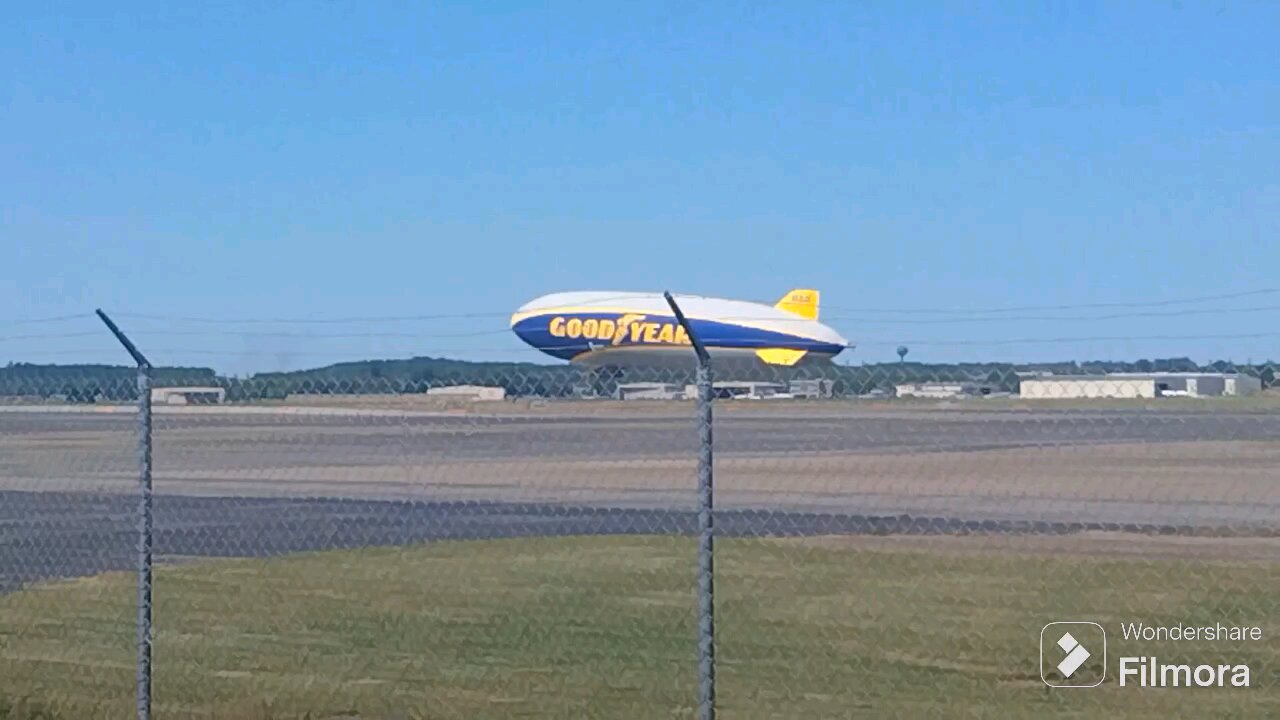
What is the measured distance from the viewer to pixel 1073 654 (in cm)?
1039

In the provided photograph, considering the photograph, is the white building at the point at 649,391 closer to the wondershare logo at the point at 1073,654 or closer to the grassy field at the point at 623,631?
the grassy field at the point at 623,631

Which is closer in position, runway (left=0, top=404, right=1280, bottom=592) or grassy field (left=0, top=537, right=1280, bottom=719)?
grassy field (left=0, top=537, right=1280, bottom=719)

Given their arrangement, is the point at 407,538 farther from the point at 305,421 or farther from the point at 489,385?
the point at 489,385

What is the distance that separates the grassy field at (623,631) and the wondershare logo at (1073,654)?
13cm

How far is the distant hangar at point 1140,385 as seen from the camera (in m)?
7.31

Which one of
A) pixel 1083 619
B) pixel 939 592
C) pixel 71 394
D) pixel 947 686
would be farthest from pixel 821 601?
pixel 71 394

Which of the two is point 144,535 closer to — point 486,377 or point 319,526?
point 486,377

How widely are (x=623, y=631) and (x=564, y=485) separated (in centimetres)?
891

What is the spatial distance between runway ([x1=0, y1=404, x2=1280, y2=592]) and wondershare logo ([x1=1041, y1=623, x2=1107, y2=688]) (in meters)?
1.32

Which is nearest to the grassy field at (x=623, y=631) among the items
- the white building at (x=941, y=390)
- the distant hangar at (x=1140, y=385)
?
the white building at (x=941, y=390)

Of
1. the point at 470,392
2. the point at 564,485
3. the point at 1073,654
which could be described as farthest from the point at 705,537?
the point at 564,485

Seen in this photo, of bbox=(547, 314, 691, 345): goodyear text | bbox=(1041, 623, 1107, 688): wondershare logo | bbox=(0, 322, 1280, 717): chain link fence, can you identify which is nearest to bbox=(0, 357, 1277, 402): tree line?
bbox=(0, 322, 1280, 717): chain link fence

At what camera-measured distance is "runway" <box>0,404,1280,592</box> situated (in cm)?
1501

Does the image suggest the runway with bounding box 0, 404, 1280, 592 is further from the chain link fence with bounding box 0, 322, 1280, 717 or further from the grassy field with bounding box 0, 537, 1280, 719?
the grassy field with bounding box 0, 537, 1280, 719
